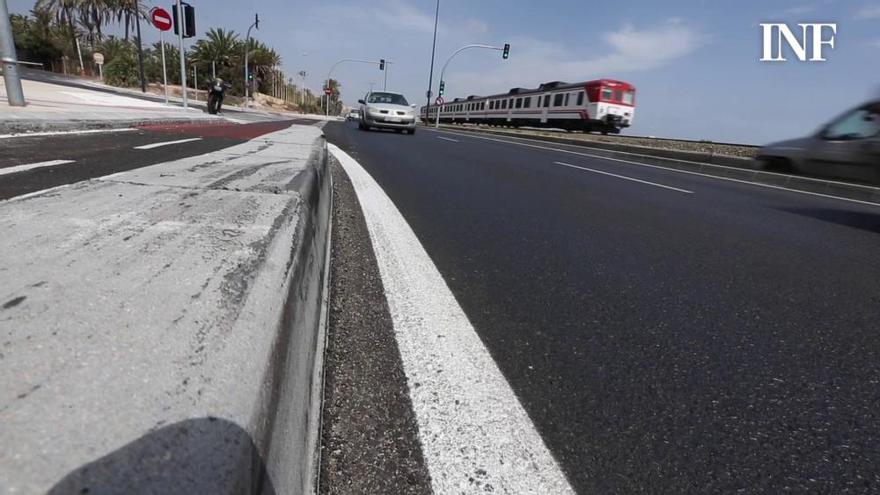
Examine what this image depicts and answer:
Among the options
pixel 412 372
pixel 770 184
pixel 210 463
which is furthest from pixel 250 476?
pixel 770 184

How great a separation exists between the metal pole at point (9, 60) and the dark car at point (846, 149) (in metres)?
12.2

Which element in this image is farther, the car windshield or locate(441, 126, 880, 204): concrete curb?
the car windshield

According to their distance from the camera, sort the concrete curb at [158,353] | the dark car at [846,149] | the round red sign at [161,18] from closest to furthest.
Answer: the concrete curb at [158,353]
the dark car at [846,149]
the round red sign at [161,18]

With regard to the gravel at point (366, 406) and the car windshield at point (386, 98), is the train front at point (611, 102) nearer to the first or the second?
the car windshield at point (386, 98)

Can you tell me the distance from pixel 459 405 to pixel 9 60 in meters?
9.98

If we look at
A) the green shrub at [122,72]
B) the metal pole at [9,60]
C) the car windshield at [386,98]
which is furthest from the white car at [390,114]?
the green shrub at [122,72]

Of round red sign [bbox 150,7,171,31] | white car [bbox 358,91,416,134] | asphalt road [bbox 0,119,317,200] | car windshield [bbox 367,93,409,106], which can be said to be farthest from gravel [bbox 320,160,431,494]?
round red sign [bbox 150,7,171,31]

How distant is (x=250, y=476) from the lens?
0.54 meters

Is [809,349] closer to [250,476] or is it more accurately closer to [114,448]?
[250,476]

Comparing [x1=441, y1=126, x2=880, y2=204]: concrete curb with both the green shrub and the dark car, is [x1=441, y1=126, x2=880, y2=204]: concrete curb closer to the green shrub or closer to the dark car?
the dark car

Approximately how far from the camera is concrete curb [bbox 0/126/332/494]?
0.50 metres

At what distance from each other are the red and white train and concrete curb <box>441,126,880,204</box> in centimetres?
740

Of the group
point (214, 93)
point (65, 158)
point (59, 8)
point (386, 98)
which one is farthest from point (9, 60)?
point (59, 8)

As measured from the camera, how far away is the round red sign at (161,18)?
13945mm
